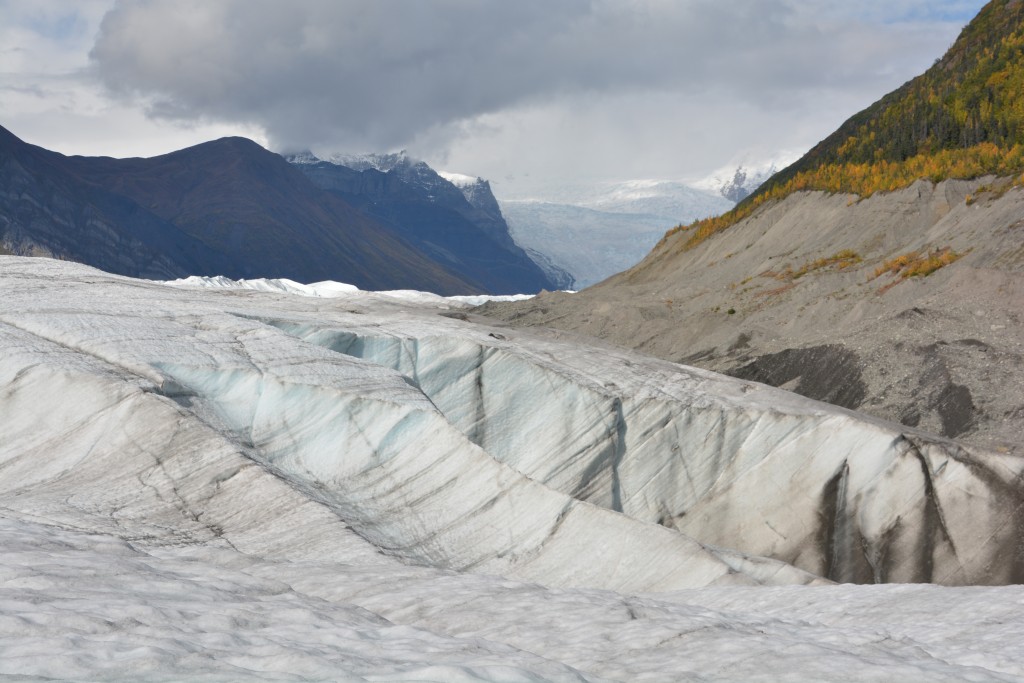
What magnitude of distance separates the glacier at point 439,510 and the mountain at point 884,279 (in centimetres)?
705

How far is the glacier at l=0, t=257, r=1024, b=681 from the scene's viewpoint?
7.74m

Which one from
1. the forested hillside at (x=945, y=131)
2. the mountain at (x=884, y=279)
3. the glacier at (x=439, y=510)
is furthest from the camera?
the forested hillside at (x=945, y=131)

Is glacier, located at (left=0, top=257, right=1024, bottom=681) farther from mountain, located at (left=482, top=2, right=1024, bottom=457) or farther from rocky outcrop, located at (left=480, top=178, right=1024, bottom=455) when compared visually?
rocky outcrop, located at (left=480, top=178, right=1024, bottom=455)

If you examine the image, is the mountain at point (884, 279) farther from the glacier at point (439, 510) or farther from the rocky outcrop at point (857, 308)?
the glacier at point (439, 510)

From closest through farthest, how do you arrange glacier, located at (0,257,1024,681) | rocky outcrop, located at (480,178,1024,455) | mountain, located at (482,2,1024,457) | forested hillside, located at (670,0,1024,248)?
glacier, located at (0,257,1024,681), rocky outcrop, located at (480,178,1024,455), mountain, located at (482,2,1024,457), forested hillside, located at (670,0,1024,248)

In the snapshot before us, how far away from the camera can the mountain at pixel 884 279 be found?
28.9 m

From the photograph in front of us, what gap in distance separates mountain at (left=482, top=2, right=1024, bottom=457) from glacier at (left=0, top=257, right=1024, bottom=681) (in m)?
7.05

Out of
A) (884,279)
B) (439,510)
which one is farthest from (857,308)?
(439,510)

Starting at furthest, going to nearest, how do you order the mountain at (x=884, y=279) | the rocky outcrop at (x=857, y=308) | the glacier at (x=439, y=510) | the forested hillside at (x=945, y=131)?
the forested hillside at (x=945, y=131) → the mountain at (x=884, y=279) → the rocky outcrop at (x=857, y=308) → the glacier at (x=439, y=510)

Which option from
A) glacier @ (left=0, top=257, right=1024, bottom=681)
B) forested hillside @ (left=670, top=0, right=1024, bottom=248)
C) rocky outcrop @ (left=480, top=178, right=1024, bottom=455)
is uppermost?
forested hillside @ (left=670, top=0, right=1024, bottom=248)

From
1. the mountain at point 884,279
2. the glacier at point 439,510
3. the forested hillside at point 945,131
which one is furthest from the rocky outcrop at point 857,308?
the glacier at point 439,510

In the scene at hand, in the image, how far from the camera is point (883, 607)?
37.8 ft

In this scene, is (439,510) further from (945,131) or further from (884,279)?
(945,131)

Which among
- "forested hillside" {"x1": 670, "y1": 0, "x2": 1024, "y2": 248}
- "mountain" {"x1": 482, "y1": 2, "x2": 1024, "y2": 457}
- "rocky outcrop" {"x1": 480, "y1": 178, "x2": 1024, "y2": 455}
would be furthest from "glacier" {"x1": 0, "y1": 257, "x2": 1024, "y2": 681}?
"forested hillside" {"x1": 670, "y1": 0, "x2": 1024, "y2": 248}
